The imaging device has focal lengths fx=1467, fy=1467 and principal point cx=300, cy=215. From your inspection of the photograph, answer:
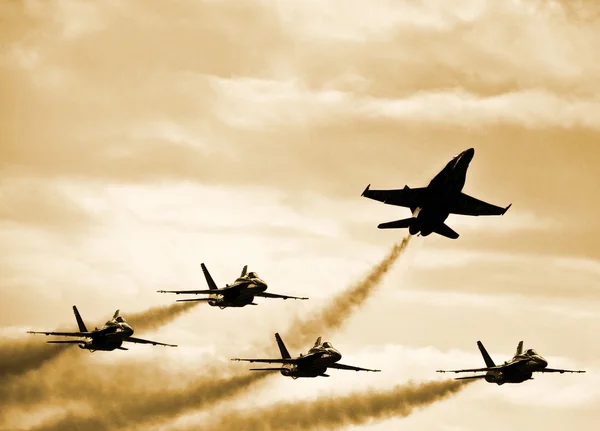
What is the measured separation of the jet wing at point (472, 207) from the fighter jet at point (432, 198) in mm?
279

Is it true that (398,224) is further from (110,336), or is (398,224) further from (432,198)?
(110,336)

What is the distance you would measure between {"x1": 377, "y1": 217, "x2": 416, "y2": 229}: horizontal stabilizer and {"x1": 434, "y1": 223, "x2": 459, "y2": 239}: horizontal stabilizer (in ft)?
11.3

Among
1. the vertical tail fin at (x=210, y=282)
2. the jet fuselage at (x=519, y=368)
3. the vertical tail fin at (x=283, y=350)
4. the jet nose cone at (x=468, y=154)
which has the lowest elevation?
the jet fuselage at (x=519, y=368)

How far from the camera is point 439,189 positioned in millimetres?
163250

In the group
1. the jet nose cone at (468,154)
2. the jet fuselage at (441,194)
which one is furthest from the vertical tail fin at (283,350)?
the jet nose cone at (468,154)

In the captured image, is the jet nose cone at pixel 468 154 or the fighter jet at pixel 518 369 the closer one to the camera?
the jet nose cone at pixel 468 154

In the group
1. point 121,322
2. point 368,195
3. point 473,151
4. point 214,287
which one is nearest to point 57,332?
point 121,322

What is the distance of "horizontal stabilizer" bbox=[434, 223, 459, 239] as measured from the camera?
166750 millimetres

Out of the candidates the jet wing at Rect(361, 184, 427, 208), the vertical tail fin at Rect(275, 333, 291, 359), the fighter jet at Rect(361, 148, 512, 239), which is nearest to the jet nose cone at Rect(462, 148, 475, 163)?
the fighter jet at Rect(361, 148, 512, 239)

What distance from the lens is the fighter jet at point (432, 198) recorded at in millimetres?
162000

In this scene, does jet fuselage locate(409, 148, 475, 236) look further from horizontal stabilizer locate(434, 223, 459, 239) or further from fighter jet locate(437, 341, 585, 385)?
fighter jet locate(437, 341, 585, 385)

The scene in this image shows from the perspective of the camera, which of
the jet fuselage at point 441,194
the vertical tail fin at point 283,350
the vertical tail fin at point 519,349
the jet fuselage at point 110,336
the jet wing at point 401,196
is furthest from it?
the vertical tail fin at point 519,349

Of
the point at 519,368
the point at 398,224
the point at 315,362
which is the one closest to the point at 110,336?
the point at 315,362

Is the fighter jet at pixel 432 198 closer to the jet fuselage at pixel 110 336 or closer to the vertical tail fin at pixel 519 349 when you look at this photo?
the vertical tail fin at pixel 519 349
